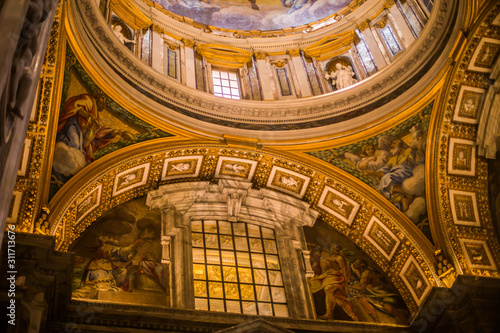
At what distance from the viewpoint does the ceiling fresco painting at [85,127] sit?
14586mm

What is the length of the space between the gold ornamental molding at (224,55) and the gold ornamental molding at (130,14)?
5.68 feet

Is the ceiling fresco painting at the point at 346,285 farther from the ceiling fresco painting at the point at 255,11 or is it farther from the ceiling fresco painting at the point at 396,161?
the ceiling fresco painting at the point at 255,11

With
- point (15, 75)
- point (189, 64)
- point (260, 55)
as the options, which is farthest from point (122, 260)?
point (15, 75)

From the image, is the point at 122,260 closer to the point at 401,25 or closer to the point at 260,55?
the point at 260,55

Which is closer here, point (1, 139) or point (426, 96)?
point (1, 139)

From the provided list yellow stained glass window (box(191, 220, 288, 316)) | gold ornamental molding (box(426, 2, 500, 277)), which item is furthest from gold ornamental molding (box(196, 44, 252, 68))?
gold ornamental molding (box(426, 2, 500, 277))

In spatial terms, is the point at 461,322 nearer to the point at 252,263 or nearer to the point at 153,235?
the point at 252,263

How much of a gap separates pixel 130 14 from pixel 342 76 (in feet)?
20.6

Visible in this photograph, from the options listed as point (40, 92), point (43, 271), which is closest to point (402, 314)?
point (43, 271)

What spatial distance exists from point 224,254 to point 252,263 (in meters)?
0.70

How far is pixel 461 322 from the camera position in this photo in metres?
13.5

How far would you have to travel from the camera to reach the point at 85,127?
15.3 m

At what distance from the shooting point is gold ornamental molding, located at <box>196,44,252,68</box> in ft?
65.8

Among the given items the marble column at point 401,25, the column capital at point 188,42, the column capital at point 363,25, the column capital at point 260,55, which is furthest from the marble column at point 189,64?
the marble column at point 401,25
